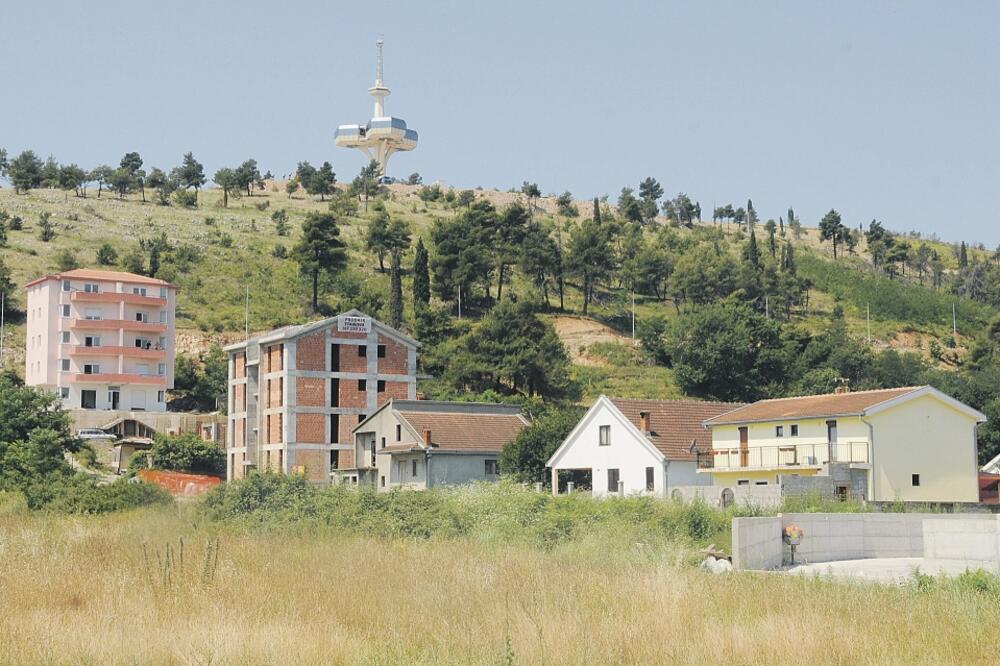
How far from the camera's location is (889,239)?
13925 centimetres

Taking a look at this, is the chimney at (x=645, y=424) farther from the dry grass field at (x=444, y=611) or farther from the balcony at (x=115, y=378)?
the balcony at (x=115, y=378)

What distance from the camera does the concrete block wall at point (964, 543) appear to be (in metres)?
20.9

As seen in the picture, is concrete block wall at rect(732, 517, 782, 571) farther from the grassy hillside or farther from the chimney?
the grassy hillside

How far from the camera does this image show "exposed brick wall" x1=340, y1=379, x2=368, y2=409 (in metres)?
72.5

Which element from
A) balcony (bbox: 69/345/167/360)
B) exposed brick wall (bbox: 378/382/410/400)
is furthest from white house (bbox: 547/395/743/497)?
balcony (bbox: 69/345/167/360)

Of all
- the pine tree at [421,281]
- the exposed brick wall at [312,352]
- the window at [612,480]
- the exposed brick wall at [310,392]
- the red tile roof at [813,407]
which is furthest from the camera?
the pine tree at [421,281]

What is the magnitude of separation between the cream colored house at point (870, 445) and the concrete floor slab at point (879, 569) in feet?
61.9

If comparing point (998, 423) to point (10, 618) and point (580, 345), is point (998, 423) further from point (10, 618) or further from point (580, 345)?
point (10, 618)

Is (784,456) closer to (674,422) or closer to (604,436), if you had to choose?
(674,422)

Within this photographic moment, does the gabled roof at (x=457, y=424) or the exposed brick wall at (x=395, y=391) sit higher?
the exposed brick wall at (x=395, y=391)

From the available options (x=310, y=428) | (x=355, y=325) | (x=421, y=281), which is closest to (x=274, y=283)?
(x=421, y=281)

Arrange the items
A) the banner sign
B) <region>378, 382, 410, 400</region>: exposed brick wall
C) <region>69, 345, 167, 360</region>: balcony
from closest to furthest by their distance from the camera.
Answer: the banner sign → <region>378, 382, 410, 400</region>: exposed brick wall → <region>69, 345, 167, 360</region>: balcony

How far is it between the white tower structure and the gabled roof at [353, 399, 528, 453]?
103 m

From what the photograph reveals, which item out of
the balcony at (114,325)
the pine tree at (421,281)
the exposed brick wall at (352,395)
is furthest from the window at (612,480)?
the balcony at (114,325)
